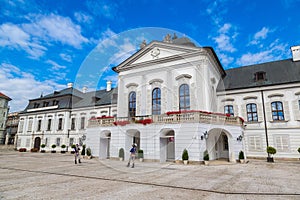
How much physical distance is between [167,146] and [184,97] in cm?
483

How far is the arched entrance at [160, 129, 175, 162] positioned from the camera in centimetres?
1518

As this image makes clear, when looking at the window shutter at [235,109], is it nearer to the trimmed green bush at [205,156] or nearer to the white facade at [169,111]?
the white facade at [169,111]

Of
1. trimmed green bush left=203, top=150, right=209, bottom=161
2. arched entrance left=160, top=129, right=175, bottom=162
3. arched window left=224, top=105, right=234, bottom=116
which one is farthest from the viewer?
arched window left=224, top=105, right=234, bottom=116

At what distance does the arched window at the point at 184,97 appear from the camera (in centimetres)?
1794

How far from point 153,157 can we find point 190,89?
275 inches

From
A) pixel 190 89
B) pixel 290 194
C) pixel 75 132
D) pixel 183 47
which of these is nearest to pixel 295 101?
pixel 190 89

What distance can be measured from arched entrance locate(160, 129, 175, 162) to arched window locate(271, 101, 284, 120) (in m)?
10.9

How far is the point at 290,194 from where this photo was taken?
233 inches

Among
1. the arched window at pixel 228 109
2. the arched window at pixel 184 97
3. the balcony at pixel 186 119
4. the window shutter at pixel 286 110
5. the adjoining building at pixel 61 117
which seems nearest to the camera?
the balcony at pixel 186 119

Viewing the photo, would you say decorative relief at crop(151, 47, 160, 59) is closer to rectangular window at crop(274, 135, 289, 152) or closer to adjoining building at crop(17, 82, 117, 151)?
adjoining building at crop(17, 82, 117, 151)

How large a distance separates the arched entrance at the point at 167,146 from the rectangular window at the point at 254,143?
28.7 feet

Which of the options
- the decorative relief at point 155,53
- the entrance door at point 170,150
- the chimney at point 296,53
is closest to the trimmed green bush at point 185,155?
the entrance door at point 170,150

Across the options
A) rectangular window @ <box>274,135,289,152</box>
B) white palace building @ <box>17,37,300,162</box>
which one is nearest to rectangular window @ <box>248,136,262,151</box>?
white palace building @ <box>17,37,300,162</box>

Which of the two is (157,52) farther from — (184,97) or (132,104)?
(132,104)
